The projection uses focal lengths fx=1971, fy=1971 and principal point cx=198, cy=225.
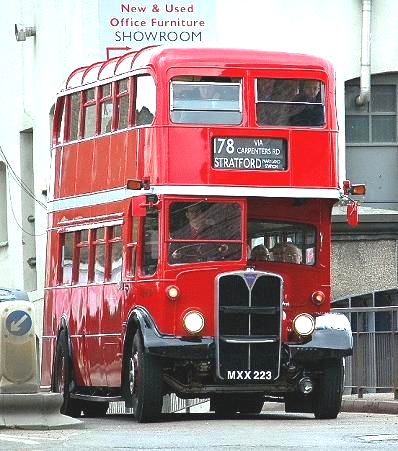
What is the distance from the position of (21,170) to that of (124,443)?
28484 mm

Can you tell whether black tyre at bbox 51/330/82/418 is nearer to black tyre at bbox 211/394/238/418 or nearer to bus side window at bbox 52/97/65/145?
black tyre at bbox 211/394/238/418

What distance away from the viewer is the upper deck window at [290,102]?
23.0 metres

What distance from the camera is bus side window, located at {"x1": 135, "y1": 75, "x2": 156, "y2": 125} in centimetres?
2295

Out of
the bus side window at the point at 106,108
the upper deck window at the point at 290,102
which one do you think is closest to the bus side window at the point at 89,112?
the bus side window at the point at 106,108

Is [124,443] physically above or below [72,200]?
below

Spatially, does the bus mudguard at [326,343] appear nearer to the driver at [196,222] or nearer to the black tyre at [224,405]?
the driver at [196,222]

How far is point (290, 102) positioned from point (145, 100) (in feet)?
5.62

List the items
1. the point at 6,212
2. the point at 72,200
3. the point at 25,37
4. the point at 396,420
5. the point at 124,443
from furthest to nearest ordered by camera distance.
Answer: the point at 6,212, the point at 25,37, the point at 72,200, the point at 396,420, the point at 124,443

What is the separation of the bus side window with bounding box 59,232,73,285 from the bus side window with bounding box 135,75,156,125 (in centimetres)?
345

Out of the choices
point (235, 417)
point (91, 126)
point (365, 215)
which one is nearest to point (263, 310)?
point (235, 417)

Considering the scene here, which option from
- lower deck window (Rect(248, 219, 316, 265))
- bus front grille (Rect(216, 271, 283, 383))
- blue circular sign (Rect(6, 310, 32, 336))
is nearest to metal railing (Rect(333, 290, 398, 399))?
lower deck window (Rect(248, 219, 316, 265))

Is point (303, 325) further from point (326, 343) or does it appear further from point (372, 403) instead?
point (372, 403)

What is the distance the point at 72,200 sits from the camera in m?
26.0

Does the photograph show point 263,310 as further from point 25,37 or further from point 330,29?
point 25,37
